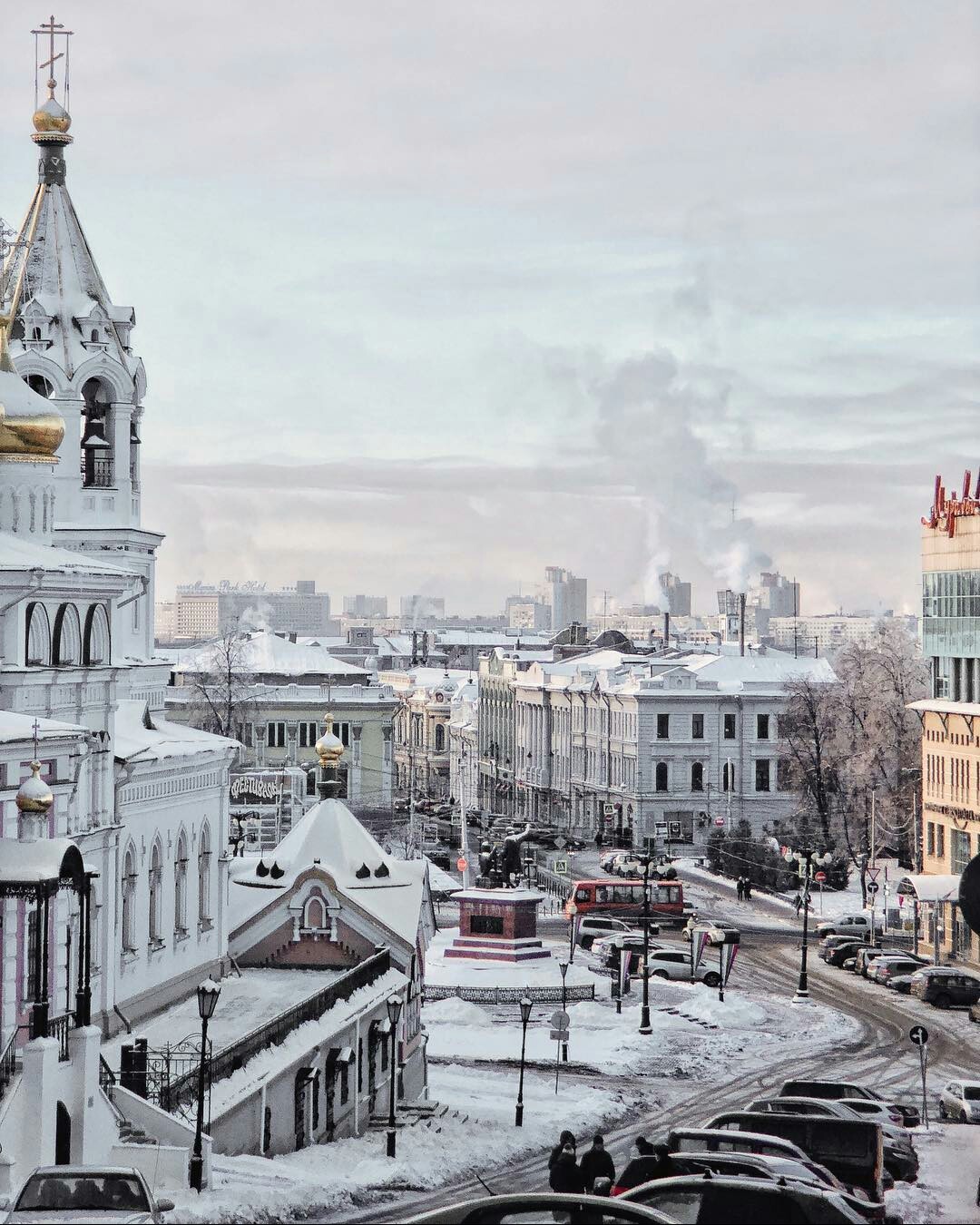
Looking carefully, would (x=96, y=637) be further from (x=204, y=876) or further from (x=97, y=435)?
(x=204, y=876)

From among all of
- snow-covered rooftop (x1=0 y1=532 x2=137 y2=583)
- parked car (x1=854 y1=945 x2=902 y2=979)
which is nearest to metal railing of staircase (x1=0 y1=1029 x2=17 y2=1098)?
snow-covered rooftop (x1=0 y1=532 x2=137 y2=583)

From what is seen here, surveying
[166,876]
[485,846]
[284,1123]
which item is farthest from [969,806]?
[284,1123]

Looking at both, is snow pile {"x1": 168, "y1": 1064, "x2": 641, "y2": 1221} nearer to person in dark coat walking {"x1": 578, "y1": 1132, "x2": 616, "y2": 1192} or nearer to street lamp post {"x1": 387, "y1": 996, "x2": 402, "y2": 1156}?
street lamp post {"x1": 387, "y1": 996, "x2": 402, "y2": 1156}

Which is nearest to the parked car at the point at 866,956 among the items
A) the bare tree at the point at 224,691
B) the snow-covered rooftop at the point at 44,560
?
the snow-covered rooftop at the point at 44,560

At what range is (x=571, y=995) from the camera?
49812 mm

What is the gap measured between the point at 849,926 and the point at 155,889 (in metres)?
29.9

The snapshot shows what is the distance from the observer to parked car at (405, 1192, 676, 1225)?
39.1ft

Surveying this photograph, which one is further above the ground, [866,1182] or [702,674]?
[702,674]

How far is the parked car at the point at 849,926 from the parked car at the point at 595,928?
5.37 meters

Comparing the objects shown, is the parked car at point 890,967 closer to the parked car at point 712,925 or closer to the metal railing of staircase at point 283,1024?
the parked car at point 712,925

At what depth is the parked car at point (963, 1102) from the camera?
115 feet

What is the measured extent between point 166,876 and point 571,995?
50.8 ft

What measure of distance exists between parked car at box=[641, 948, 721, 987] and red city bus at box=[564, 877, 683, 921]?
10.6 meters

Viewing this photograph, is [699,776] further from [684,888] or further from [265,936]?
[265,936]
